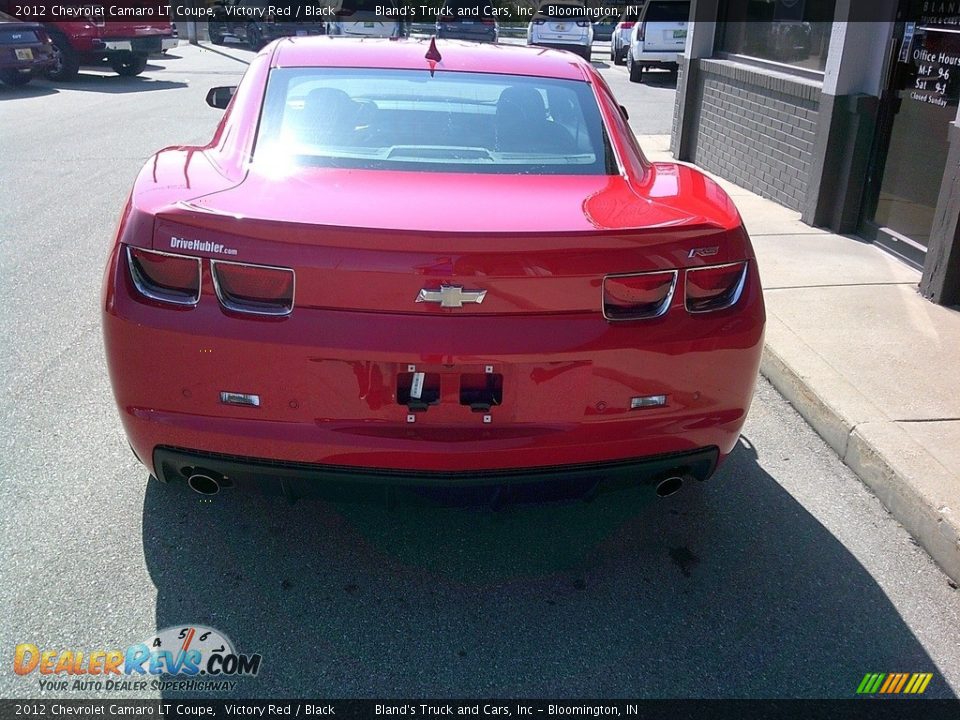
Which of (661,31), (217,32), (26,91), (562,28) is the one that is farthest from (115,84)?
(217,32)

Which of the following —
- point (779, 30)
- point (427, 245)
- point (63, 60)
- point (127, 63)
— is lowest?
point (127, 63)

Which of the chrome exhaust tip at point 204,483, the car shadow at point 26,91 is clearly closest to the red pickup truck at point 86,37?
the car shadow at point 26,91

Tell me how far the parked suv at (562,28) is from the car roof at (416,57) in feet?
82.2

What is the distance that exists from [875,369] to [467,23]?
27208mm

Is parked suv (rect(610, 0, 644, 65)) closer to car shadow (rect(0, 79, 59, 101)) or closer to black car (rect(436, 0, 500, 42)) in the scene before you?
black car (rect(436, 0, 500, 42))

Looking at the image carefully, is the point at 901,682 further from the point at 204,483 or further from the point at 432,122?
the point at 432,122

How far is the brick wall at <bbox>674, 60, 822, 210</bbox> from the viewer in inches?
320

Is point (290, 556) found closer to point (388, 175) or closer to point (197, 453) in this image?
point (197, 453)

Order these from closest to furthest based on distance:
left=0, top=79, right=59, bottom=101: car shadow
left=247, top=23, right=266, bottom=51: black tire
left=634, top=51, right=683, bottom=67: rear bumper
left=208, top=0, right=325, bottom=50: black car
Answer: left=0, top=79, right=59, bottom=101: car shadow, left=634, top=51, right=683, bottom=67: rear bumper, left=208, top=0, right=325, bottom=50: black car, left=247, top=23, right=266, bottom=51: black tire

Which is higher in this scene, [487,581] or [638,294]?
[638,294]

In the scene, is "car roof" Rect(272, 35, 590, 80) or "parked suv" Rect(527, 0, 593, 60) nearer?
"car roof" Rect(272, 35, 590, 80)

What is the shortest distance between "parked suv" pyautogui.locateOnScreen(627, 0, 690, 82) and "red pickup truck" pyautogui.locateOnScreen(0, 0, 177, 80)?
1076 cm

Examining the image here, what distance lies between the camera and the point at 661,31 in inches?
856

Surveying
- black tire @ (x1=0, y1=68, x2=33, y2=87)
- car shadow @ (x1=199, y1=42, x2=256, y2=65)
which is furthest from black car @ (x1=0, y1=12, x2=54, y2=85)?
car shadow @ (x1=199, y1=42, x2=256, y2=65)
